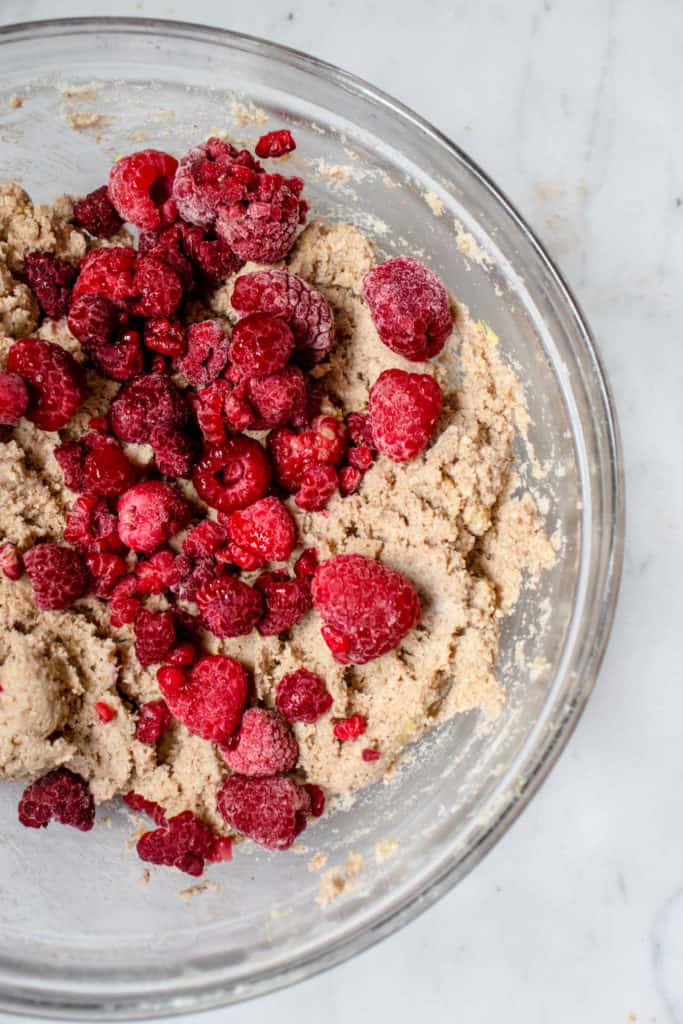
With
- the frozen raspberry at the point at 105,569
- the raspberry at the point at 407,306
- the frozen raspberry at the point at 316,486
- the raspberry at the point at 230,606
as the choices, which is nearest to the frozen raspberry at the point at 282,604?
the raspberry at the point at 230,606

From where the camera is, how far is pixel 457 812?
184cm

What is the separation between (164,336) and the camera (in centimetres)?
182

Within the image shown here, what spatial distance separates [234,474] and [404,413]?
36 cm

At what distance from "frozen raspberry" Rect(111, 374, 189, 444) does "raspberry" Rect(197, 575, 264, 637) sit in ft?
1.08

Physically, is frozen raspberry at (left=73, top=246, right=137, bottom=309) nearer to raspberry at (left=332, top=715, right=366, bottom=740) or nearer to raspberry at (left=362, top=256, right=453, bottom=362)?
raspberry at (left=362, top=256, right=453, bottom=362)

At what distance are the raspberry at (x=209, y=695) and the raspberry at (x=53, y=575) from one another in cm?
24

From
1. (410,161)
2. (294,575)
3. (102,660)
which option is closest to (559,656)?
(294,575)

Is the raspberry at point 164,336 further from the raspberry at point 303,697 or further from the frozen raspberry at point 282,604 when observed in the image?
the raspberry at point 303,697

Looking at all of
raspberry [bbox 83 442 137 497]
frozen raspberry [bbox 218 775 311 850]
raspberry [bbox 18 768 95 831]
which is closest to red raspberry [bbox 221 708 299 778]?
frozen raspberry [bbox 218 775 311 850]

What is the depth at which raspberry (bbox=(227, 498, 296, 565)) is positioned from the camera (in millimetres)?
1775

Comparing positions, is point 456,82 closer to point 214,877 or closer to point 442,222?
point 442,222

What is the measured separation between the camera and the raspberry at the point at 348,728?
1.79m

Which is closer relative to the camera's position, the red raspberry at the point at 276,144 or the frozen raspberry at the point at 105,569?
the frozen raspberry at the point at 105,569

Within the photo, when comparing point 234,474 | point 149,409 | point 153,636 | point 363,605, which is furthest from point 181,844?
point 149,409
